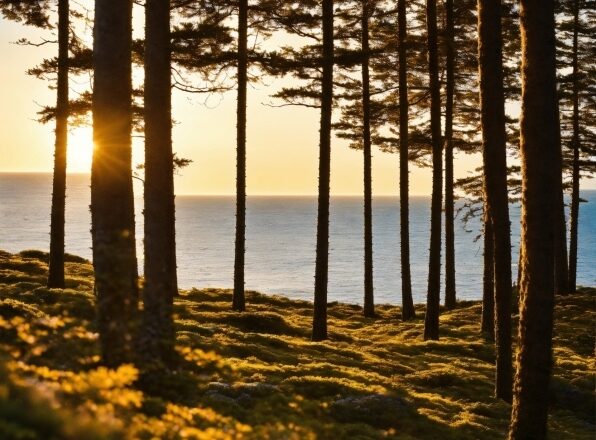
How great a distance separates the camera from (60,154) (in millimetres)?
20000

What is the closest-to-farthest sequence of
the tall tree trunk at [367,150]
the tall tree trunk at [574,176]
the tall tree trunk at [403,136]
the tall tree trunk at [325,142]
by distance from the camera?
the tall tree trunk at [325,142] < the tall tree trunk at [403,136] < the tall tree trunk at [367,150] < the tall tree trunk at [574,176]

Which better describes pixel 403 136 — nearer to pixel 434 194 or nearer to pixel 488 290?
pixel 434 194

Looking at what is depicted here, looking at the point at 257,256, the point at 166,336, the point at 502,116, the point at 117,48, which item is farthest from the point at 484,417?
the point at 257,256

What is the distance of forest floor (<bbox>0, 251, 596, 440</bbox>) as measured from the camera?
5.46m

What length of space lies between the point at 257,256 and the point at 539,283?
10049 centimetres

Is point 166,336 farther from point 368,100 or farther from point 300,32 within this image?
point 368,100

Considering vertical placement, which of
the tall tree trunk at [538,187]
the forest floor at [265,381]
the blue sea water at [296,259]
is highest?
the tall tree trunk at [538,187]

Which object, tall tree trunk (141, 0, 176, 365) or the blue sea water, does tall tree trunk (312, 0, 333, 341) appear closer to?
tall tree trunk (141, 0, 176, 365)

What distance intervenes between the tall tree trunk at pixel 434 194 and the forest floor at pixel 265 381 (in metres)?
0.97

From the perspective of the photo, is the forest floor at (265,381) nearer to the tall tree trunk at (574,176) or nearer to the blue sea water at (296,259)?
the tall tree trunk at (574,176)

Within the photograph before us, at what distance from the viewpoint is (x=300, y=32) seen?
60.0 feet

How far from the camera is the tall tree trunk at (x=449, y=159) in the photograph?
2067 centimetres

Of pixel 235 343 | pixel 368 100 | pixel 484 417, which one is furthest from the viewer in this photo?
pixel 368 100

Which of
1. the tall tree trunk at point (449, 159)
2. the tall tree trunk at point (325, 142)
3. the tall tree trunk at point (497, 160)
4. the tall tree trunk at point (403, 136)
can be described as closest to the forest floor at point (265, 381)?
the tall tree trunk at point (497, 160)
